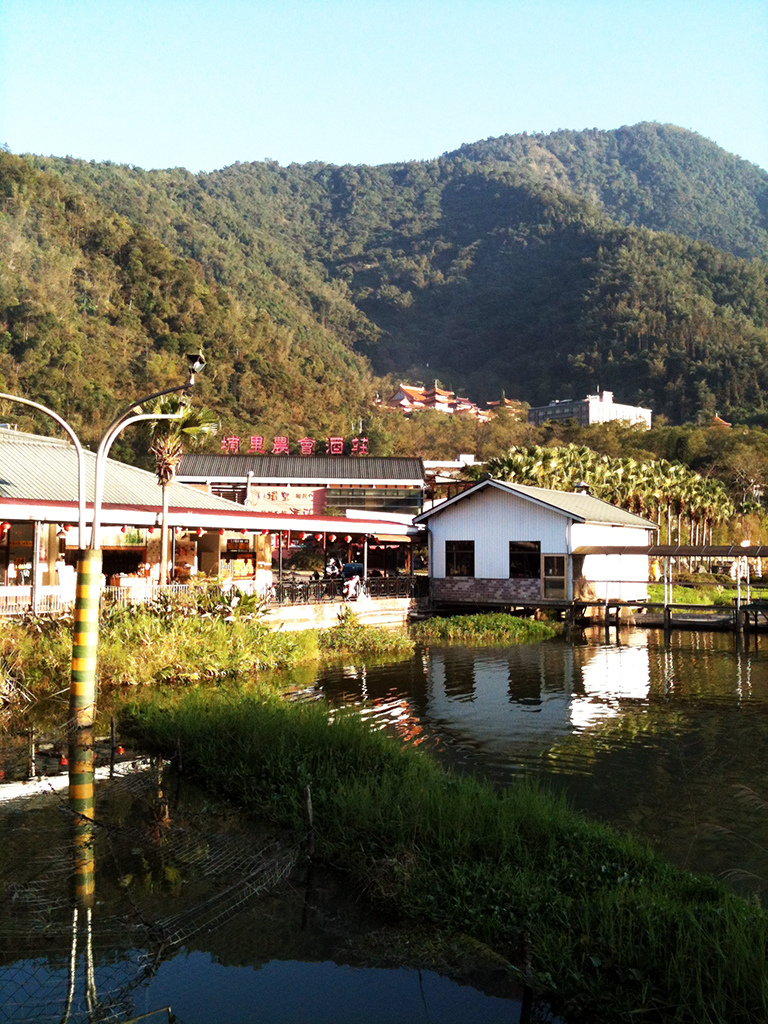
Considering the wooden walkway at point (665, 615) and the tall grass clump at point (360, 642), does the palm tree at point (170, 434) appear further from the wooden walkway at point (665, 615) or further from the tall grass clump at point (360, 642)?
the wooden walkway at point (665, 615)

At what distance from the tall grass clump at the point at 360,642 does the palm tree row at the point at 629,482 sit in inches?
906

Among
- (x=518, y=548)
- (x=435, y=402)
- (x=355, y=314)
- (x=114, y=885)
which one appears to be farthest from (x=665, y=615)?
(x=355, y=314)

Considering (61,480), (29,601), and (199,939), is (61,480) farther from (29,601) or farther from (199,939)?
(199,939)

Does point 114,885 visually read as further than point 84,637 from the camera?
No

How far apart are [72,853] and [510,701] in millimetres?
12094

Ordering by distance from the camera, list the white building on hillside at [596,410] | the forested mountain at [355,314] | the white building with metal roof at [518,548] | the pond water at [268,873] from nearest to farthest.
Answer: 1. the pond water at [268,873]
2. the white building with metal roof at [518,548]
3. the forested mountain at [355,314]
4. the white building on hillside at [596,410]

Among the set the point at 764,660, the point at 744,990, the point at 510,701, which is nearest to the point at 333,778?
the point at 744,990

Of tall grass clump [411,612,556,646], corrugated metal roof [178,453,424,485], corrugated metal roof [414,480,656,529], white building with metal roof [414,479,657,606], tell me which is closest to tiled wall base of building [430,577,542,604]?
white building with metal roof [414,479,657,606]

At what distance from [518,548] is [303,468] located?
27205 mm

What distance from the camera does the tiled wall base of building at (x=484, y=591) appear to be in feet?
118

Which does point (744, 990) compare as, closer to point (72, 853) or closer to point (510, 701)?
point (72, 853)

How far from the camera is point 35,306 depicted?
263ft

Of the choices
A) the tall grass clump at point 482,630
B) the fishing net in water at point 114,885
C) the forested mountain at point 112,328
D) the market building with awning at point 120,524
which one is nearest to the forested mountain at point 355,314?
the forested mountain at point 112,328

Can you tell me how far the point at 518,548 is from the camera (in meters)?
36.7
